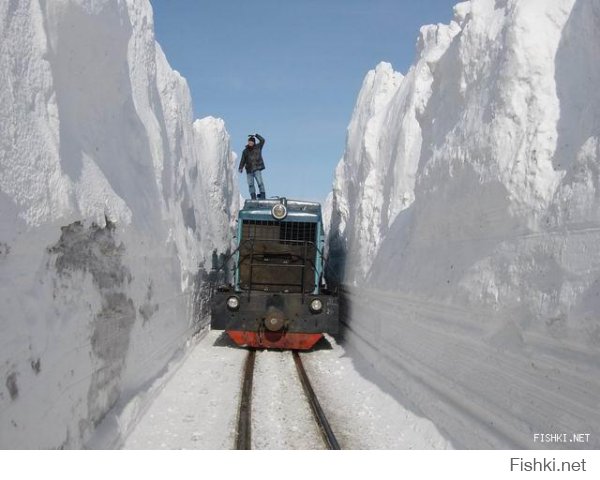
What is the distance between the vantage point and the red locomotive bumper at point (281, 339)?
9.79 metres

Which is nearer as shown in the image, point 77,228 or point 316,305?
point 77,228

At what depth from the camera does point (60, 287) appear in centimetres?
395

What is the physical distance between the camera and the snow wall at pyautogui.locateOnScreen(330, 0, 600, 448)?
11.6ft

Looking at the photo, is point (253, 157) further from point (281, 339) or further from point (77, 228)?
point (77, 228)

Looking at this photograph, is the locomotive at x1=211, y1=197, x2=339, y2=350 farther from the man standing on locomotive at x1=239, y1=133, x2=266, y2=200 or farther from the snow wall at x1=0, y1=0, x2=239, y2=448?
the man standing on locomotive at x1=239, y1=133, x2=266, y2=200

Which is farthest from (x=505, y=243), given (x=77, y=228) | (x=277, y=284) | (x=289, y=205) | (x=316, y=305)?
(x=289, y=205)

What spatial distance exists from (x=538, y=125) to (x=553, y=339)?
2158mm

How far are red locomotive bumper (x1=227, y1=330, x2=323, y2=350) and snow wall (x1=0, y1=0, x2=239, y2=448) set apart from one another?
1.16 m

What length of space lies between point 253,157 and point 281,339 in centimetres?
629

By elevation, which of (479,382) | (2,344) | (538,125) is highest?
(538,125)

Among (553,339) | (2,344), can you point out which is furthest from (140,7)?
(553,339)

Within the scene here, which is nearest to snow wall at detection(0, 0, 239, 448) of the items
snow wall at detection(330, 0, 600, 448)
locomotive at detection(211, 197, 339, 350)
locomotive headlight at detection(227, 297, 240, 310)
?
locomotive headlight at detection(227, 297, 240, 310)

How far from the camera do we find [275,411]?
6.10 meters

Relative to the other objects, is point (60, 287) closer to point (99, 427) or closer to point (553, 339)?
point (99, 427)
